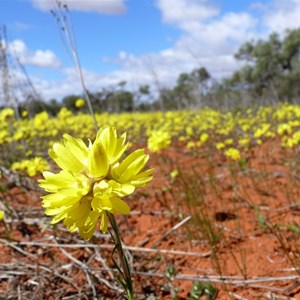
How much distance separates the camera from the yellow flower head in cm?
121

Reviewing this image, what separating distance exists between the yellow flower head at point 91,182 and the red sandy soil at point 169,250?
1.04 meters

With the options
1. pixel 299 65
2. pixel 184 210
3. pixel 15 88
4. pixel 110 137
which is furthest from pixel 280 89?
pixel 110 137

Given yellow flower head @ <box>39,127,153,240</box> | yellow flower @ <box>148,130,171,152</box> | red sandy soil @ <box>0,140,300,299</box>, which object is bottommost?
red sandy soil @ <box>0,140,300,299</box>

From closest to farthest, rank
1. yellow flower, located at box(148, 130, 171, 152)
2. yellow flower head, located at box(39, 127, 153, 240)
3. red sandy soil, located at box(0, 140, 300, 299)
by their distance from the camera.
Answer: yellow flower head, located at box(39, 127, 153, 240)
red sandy soil, located at box(0, 140, 300, 299)
yellow flower, located at box(148, 130, 171, 152)

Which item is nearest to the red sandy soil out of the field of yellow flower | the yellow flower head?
the field of yellow flower

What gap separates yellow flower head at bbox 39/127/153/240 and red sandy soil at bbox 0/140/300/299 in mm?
1039

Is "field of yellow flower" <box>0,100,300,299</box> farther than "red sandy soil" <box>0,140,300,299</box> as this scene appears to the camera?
No

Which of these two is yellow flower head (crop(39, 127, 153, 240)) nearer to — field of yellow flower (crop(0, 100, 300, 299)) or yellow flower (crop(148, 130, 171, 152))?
field of yellow flower (crop(0, 100, 300, 299))

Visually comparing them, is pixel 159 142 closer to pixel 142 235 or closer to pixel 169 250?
pixel 142 235

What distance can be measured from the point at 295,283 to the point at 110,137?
4.38 feet

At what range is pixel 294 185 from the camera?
4203 mm

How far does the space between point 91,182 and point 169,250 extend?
6.02 feet

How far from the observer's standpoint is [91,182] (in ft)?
4.03

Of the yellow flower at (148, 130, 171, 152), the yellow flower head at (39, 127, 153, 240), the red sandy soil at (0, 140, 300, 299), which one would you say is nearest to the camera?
the yellow flower head at (39, 127, 153, 240)
